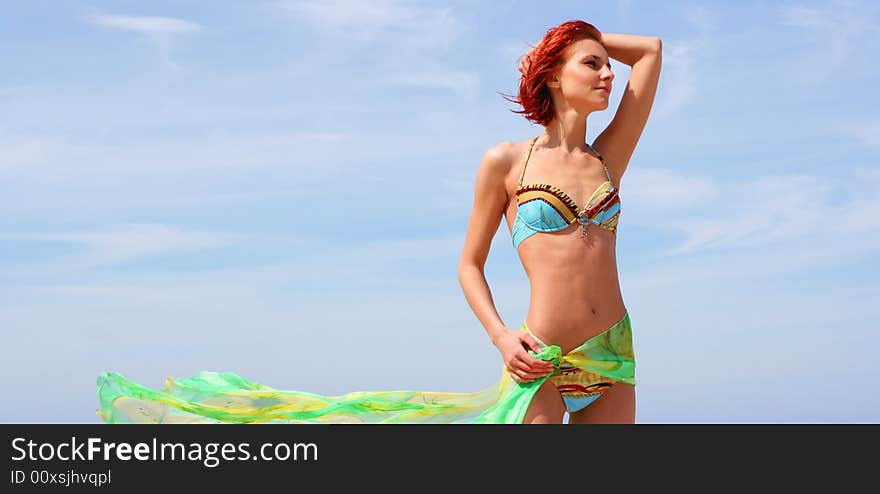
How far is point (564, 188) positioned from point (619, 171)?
1.65 feet

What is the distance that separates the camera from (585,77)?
5508mm

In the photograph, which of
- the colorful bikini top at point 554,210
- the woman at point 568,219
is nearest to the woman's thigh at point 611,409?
the woman at point 568,219

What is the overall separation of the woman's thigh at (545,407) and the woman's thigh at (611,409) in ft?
0.55

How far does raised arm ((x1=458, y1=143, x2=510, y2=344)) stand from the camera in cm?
555

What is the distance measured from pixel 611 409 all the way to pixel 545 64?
6.27 ft

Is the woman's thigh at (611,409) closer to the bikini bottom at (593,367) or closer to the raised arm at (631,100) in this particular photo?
the bikini bottom at (593,367)

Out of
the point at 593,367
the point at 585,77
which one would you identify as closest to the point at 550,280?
the point at 593,367

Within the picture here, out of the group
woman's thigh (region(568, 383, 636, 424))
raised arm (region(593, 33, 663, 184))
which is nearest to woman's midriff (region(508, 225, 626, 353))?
woman's thigh (region(568, 383, 636, 424))

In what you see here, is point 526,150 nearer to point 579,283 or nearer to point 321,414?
point 579,283

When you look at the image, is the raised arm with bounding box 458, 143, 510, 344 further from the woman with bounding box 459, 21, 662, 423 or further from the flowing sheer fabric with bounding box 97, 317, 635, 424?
the flowing sheer fabric with bounding box 97, 317, 635, 424

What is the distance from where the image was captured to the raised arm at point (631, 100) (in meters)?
5.73

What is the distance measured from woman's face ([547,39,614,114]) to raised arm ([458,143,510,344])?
46 centimetres

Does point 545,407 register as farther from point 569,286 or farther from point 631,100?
point 631,100
